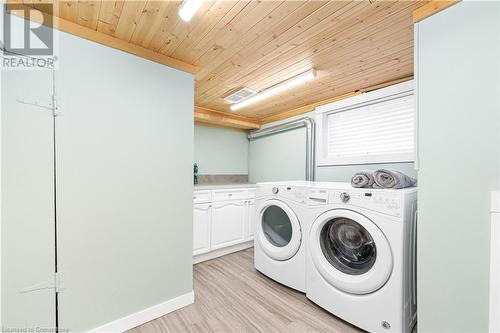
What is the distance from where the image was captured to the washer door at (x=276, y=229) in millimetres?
2018

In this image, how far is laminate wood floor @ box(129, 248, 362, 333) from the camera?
1531 mm

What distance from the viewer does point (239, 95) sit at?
261 cm

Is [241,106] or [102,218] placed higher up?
[241,106]

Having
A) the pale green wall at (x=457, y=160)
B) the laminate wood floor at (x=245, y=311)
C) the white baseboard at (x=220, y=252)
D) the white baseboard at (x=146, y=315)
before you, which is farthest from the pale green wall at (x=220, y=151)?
the pale green wall at (x=457, y=160)

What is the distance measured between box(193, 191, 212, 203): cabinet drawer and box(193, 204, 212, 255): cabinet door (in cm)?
6

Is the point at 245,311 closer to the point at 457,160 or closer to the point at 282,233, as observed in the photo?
the point at 282,233

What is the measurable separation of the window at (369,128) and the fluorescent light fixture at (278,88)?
2.56ft

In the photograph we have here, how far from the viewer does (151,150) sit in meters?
1.61

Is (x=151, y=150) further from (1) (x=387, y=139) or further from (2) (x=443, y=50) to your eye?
(1) (x=387, y=139)

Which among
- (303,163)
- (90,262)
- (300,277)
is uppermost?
(303,163)

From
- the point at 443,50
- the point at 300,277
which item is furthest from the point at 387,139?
the point at 300,277

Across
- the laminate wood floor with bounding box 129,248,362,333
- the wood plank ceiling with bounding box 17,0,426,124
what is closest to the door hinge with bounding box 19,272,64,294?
the laminate wood floor with bounding box 129,248,362,333

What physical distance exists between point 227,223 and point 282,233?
87 centimetres

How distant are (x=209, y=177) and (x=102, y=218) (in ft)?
7.00
